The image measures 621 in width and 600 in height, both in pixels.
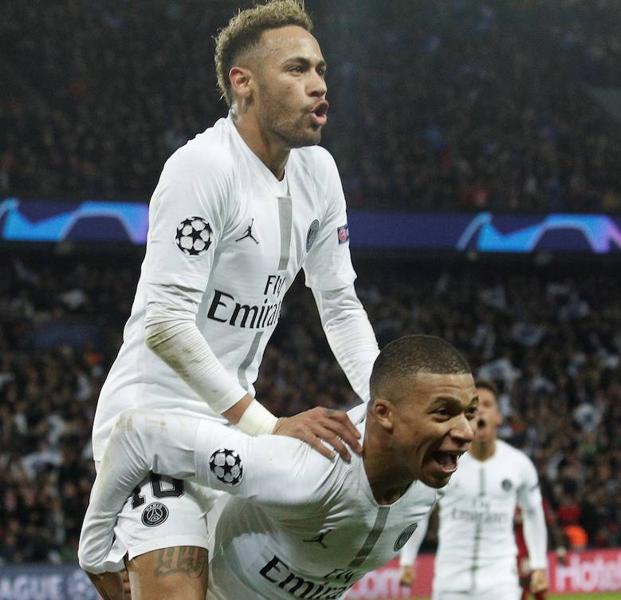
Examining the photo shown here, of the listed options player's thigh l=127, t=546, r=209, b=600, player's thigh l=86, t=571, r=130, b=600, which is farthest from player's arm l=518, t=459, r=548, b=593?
player's thigh l=127, t=546, r=209, b=600

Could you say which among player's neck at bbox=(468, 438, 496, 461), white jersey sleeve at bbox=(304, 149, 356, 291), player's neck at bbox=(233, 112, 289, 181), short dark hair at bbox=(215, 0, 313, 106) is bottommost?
player's neck at bbox=(468, 438, 496, 461)

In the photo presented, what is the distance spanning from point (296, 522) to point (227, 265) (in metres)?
0.85

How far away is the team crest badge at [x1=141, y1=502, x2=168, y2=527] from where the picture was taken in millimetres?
3656

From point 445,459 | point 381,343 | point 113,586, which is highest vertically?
point 445,459

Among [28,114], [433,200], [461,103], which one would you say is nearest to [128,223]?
[28,114]

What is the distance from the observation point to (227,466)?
348 centimetres

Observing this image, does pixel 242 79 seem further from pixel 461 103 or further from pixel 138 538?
pixel 461 103

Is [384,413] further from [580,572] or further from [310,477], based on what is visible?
[580,572]

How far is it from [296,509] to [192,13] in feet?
66.7

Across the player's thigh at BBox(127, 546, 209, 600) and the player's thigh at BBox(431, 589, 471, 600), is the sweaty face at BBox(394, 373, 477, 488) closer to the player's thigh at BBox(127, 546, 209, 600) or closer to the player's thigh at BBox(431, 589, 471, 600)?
the player's thigh at BBox(127, 546, 209, 600)

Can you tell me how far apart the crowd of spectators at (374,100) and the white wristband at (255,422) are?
15.4m

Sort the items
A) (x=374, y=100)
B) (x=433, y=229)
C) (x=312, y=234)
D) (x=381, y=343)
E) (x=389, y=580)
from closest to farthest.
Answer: (x=312, y=234), (x=389, y=580), (x=381, y=343), (x=433, y=229), (x=374, y=100)

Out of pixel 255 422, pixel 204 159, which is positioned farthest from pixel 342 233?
pixel 255 422

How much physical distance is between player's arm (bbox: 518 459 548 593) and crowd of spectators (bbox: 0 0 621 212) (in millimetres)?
11645
